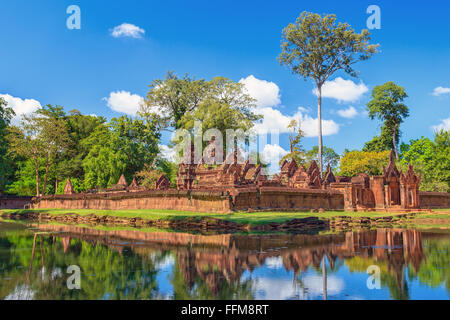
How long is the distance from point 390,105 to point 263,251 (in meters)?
55.6

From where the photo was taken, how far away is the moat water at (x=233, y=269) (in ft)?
23.7

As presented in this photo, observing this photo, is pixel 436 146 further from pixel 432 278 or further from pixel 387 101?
pixel 432 278

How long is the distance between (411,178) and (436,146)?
1978cm

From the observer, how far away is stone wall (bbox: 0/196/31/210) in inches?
1917

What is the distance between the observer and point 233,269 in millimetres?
9344

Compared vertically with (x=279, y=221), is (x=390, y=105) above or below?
above

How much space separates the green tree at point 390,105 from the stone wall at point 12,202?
51392mm

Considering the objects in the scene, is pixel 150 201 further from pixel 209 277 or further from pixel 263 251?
pixel 209 277

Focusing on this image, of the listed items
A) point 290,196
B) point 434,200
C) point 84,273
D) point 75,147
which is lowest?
point 84,273

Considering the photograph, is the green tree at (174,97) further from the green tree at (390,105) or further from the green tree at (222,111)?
the green tree at (390,105)

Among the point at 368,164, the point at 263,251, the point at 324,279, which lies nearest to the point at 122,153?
the point at 368,164

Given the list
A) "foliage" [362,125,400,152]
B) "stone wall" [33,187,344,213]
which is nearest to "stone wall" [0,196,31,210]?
"stone wall" [33,187,344,213]

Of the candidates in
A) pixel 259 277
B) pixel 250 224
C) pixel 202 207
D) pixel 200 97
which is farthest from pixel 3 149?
pixel 259 277

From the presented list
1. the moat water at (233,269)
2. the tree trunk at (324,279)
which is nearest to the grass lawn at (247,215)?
the moat water at (233,269)
